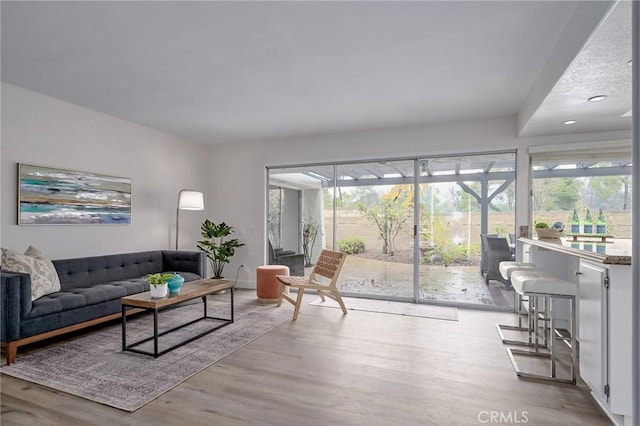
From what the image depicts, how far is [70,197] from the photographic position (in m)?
3.80

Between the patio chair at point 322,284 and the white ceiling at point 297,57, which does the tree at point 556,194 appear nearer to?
the white ceiling at point 297,57

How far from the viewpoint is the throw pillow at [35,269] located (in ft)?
9.40

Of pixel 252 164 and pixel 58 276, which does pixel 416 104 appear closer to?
pixel 252 164

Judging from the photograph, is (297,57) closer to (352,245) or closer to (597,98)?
(597,98)

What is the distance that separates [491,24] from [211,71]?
94.1 inches

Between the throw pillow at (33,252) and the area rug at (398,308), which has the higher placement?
the throw pillow at (33,252)

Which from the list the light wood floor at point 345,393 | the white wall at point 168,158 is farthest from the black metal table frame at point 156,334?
the white wall at point 168,158

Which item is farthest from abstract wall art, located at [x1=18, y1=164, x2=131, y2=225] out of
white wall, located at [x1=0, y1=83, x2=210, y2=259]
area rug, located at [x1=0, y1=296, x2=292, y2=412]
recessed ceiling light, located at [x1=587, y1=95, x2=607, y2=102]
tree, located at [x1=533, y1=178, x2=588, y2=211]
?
tree, located at [x1=533, y1=178, x2=588, y2=211]

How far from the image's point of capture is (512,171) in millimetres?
4387

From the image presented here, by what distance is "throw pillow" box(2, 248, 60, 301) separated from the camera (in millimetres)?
2865

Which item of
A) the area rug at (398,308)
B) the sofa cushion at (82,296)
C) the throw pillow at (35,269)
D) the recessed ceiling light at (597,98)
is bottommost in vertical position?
the area rug at (398,308)

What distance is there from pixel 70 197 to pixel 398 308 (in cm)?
437

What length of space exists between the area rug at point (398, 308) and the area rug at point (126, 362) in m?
1.17

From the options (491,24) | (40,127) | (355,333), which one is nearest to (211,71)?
(40,127)
